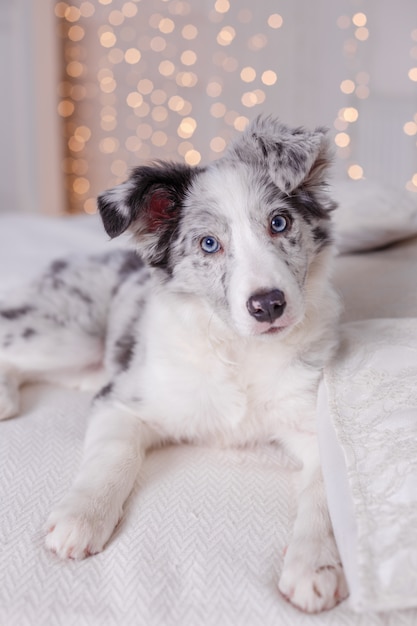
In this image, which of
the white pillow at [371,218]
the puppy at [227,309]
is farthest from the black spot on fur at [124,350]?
the white pillow at [371,218]

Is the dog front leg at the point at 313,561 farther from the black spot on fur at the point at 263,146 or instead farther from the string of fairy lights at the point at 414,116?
the string of fairy lights at the point at 414,116

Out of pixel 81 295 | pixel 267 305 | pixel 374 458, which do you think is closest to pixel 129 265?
pixel 81 295

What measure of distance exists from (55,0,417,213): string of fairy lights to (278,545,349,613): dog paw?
5237 millimetres

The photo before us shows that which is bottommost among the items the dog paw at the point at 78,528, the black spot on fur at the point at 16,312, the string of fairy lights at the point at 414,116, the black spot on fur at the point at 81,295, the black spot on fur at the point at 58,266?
the dog paw at the point at 78,528

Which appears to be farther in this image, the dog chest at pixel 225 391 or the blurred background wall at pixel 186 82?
the blurred background wall at pixel 186 82

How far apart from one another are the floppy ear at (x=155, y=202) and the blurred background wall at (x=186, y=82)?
4308 millimetres

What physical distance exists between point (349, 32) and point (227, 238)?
483 centimetres

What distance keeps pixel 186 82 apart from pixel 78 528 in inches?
225

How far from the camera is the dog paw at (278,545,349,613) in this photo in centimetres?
127

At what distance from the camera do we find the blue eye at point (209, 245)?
1872 millimetres

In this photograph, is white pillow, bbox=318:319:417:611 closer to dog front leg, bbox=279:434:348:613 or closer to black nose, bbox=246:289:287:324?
dog front leg, bbox=279:434:348:613

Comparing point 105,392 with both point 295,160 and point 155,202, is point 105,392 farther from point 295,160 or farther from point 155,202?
point 295,160

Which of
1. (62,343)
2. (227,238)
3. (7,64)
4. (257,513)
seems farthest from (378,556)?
(7,64)

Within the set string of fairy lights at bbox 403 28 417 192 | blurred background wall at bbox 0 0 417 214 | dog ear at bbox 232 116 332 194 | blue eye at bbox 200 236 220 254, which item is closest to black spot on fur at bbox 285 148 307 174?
dog ear at bbox 232 116 332 194
